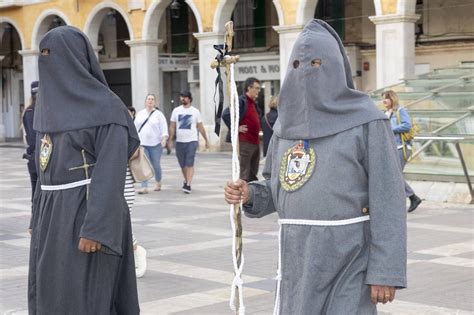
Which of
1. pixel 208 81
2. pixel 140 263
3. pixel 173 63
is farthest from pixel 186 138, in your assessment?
pixel 173 63

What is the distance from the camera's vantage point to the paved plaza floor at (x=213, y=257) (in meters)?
7.43

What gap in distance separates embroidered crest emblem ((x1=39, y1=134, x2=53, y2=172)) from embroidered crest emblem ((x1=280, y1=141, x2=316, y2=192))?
1.57m

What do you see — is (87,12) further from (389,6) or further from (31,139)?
(31,139)

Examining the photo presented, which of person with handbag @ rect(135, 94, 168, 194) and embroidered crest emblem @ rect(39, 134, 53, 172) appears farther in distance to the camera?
person with handbag @ rect(135, 94, 168, 194)

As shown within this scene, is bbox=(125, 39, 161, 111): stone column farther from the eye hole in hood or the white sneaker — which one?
the eye hole in hood

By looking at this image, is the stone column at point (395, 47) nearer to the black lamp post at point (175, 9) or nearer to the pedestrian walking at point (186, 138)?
the black lamp post at point (175, 9)

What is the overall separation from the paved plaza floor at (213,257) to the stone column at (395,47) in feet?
32.0

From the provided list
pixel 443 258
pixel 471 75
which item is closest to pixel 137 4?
pixel 471 75

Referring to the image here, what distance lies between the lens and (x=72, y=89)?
514 cm

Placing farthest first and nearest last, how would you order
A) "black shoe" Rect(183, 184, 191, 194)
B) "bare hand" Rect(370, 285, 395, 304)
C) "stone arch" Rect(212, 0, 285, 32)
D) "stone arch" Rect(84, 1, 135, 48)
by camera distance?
1. "stone arch" Rect(84, 1, 135, 48)
2. "stone arch" Rect(212, 0, 285, 32)
3. "black shoe" Rect(183, 184, 191, 194)
4. "bare hand" Rect(370, 285, 395, 304)

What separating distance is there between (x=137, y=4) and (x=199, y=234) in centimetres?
2085

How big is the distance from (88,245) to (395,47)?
19.8 m

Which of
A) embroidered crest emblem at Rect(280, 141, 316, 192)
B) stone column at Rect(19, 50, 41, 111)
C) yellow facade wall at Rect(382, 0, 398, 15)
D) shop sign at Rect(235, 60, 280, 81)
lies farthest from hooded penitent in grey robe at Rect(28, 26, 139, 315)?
stone column at Rect(19, 50, 41, 111)

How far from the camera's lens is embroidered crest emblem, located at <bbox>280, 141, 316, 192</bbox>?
4.24 meters
